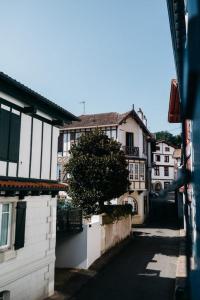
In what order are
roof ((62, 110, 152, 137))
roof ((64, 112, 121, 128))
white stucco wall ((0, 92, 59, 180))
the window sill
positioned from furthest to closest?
roof ((64, 112, 121, 128)) → roof ((62, 110, 152, 137)) → white stucco wall ((0, 92, 59, 180)) → the window sill

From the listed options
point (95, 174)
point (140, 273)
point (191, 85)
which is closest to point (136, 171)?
point (95, 174)

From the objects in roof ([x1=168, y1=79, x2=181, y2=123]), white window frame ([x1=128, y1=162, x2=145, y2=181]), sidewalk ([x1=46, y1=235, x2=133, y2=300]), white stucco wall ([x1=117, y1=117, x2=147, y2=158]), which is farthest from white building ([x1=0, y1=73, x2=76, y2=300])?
white window frame ([x1=128, y1=162, x2=145, y2=181])

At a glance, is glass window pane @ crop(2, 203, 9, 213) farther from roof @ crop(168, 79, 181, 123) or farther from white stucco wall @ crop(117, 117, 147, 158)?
white stucco wall @ crop(117, 117, 147, 158)

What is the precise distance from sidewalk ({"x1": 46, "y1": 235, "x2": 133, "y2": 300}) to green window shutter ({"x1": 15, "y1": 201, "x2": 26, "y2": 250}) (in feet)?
10.7

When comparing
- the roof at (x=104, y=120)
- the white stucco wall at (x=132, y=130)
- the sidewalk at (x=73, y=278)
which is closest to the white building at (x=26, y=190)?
the sidewalk at (x=73, y=278)

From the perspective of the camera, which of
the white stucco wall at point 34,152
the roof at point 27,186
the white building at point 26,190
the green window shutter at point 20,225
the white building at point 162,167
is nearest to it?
the roof at point 27,186

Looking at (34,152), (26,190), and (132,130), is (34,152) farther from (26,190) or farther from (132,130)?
(132,130)

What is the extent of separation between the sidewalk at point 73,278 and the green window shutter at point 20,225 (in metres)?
3.26

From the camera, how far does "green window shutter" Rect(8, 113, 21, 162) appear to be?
10.1m

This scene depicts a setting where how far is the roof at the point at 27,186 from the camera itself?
9.11 m

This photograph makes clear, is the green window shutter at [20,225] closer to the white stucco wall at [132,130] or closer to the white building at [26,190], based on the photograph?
the white building at [26,190]

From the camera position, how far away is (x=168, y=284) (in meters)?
13.5

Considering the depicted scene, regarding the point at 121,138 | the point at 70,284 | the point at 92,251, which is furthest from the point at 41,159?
the point at 121,138

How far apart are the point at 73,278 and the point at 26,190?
6.48m
